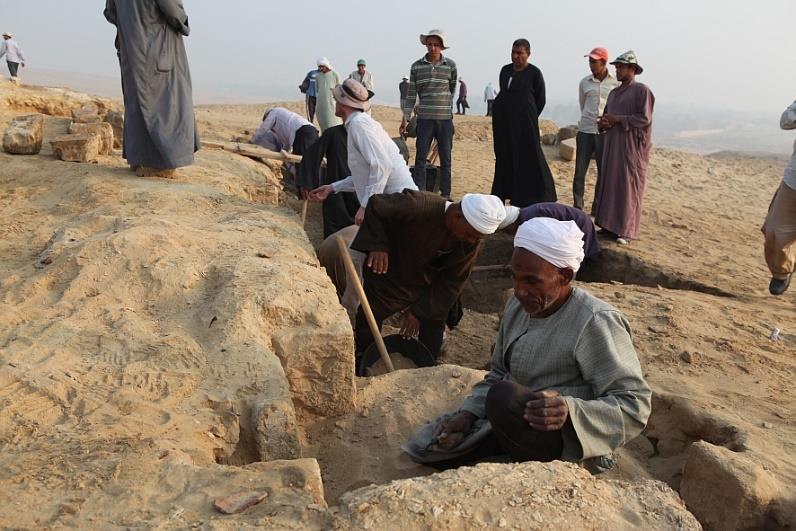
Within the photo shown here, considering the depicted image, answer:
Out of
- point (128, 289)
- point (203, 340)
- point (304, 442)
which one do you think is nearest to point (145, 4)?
point (128, 289)

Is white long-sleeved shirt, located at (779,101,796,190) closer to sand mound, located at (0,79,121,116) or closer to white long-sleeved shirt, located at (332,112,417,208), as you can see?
white long-sleeved shirt, located at (332,112,417,208)

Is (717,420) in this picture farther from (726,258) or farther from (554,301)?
(726,258)

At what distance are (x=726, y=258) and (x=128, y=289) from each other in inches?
207

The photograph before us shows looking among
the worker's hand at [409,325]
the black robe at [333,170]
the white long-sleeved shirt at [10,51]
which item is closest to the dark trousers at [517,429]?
the worker's hand at [409,325]

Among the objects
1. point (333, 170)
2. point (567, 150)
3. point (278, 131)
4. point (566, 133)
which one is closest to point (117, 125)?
point (278, 131)

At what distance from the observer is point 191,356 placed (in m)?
2.60

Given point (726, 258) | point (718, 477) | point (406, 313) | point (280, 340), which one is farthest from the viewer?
point (726, 258)

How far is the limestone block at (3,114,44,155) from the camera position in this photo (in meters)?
5.66

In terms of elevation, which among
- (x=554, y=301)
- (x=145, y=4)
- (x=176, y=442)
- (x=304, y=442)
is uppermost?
(x=145, y=4)

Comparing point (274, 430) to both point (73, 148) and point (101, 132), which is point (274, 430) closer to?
point (73, 148)

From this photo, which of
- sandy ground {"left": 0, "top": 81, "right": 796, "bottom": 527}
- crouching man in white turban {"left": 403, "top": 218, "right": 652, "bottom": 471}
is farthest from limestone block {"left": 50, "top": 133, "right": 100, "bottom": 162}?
crouching man in white turban {"left": 403, "top": 218, "right": 652, "bottom": 471}

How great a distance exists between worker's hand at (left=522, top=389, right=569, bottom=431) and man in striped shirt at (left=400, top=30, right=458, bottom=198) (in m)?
4.97

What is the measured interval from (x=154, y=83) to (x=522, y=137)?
3492mm

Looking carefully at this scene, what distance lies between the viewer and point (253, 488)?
1.89 metres
